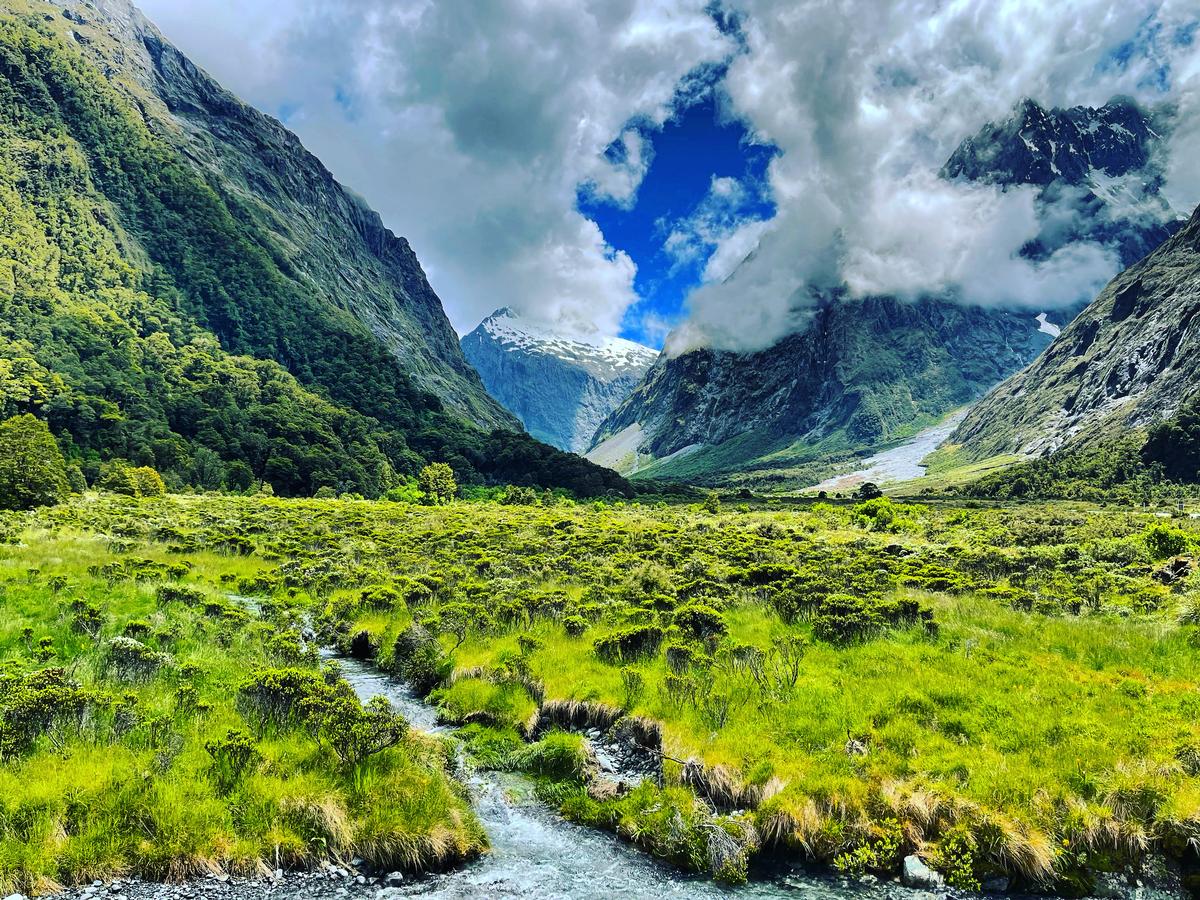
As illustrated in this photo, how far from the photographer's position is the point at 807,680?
20.2m

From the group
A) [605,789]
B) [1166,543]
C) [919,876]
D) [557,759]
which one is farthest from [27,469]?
[1166,543]

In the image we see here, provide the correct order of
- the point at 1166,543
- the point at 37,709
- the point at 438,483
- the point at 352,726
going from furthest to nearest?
1. the point at 438,483
2. the point at 1166,543
3. the point at 352,726
4. the point at 37,709

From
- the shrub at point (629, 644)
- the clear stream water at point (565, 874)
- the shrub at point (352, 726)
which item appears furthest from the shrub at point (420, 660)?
the clear stream water at point (565, 874)

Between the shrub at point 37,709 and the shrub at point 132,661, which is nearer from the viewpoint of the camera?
Result: the shrub at point 37,709

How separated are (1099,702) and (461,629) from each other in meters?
22.7

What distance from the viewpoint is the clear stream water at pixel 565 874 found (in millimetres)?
13055

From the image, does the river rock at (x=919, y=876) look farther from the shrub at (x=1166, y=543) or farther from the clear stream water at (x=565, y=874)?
the shrub at (x=1166, y=543)

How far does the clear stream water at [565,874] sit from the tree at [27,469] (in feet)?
226

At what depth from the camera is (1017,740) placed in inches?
618

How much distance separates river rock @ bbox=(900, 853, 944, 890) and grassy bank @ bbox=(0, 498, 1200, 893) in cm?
35

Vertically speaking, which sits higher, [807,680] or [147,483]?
[147,483]

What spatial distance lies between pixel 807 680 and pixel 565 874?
391 inches

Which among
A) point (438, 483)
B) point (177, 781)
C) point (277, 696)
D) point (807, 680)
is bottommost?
point (807, 680)

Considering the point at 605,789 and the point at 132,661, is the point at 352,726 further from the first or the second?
the point at 132,661
